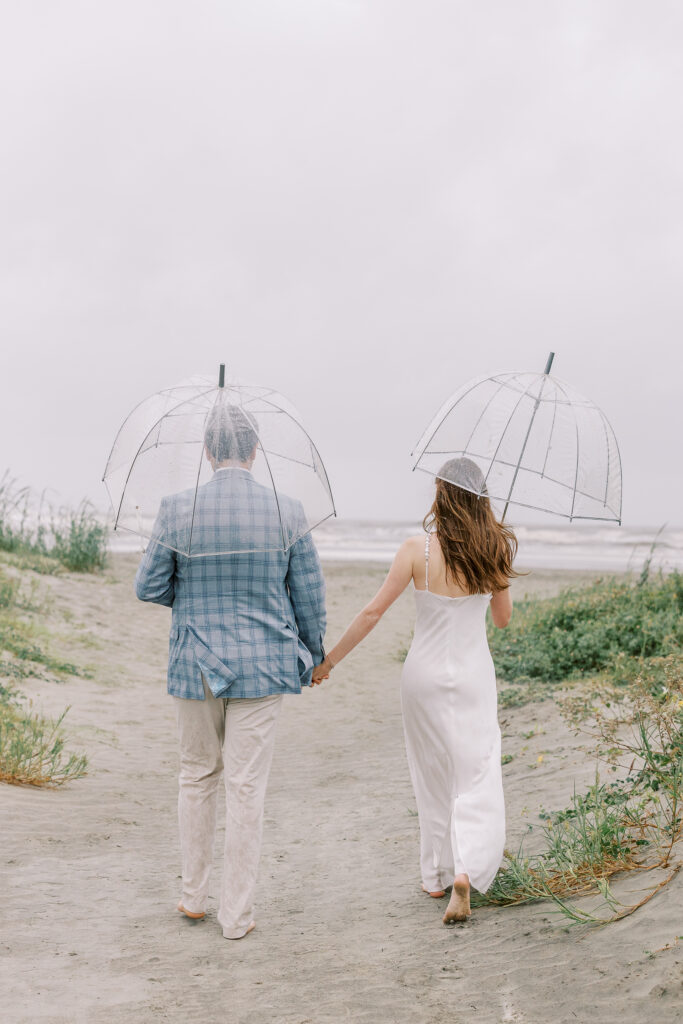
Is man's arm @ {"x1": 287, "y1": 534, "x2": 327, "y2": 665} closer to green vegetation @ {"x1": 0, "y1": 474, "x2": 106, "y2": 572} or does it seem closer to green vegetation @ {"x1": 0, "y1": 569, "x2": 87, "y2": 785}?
green vegetation @ {"x1": 0, "y1": 569, "x2": 87, "y2": 785}

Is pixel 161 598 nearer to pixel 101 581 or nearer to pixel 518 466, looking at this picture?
pixel 518 466

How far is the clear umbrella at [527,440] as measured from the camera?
4.42 meters

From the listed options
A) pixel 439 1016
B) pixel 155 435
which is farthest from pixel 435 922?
pixel 155 435

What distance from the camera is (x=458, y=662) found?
4215 mm

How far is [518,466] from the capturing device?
443cm

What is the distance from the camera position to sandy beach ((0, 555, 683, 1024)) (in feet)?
11.1

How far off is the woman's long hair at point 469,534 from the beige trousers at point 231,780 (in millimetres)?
1009

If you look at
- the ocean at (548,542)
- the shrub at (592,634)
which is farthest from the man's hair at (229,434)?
the ocean at (548,542)

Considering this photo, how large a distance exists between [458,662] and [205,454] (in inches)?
58.7

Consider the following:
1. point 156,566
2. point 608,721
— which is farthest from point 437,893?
point 156,566

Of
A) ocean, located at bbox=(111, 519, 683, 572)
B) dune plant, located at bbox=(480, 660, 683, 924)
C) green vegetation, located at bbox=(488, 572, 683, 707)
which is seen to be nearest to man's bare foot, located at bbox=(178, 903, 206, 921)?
dune plant, located at bbox=(480, 660, 683, 924)

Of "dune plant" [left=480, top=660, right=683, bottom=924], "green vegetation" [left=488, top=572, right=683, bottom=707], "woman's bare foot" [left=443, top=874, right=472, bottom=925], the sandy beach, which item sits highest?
"green vegetation" [left=488, top=572, right=683, bottom=707]

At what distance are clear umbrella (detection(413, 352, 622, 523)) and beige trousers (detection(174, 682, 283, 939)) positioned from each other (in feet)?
4.67

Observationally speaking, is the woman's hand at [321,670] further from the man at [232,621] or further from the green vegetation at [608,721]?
the green vegetation at [608,721]
